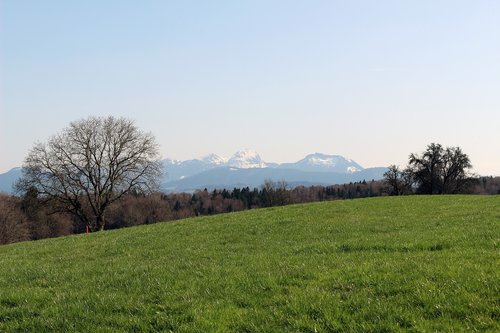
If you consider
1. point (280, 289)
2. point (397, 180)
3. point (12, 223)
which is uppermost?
point (397, 180)

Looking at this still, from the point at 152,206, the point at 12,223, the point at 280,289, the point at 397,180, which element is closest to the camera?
the point at 280,289

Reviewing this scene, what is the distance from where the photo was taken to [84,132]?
62375 millimetres

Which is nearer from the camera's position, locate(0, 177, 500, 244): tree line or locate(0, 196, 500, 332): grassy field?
locate(0, 196, 500, 332): grassy field

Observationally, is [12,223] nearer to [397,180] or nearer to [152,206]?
[152,206]

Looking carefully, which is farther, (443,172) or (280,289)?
(443,172)

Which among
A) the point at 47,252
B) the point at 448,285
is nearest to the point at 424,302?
the point at 448,285

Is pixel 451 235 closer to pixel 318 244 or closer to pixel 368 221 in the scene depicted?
pixel 318 244

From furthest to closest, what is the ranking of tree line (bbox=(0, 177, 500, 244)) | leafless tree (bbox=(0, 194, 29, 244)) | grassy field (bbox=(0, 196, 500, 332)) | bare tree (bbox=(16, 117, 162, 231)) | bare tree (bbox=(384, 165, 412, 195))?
bare tree (bbox=(384, 165, 412, 195)), tree line (bbox=(0, 177, 500, 244)), leafless tree (bbox=(0, 194, 29, 244)), bare tree (bbox=(16, 117, 162, 231)), grassy field (bbox=(0, 196, 500, 332))

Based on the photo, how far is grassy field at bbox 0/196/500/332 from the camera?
27.0 ft

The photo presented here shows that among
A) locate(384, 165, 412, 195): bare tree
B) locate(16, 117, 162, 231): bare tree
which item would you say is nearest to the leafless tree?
locate(16, 117, 162, 231): bare tree

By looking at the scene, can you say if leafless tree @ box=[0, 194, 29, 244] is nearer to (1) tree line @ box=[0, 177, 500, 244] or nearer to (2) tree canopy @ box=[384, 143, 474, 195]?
(1) tree line @ box=[0, 177, 500, 244]

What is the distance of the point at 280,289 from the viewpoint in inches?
409

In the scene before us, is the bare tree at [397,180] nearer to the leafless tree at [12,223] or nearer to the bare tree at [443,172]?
the bare tree at [443,172]

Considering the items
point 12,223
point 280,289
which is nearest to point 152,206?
point 12,223
